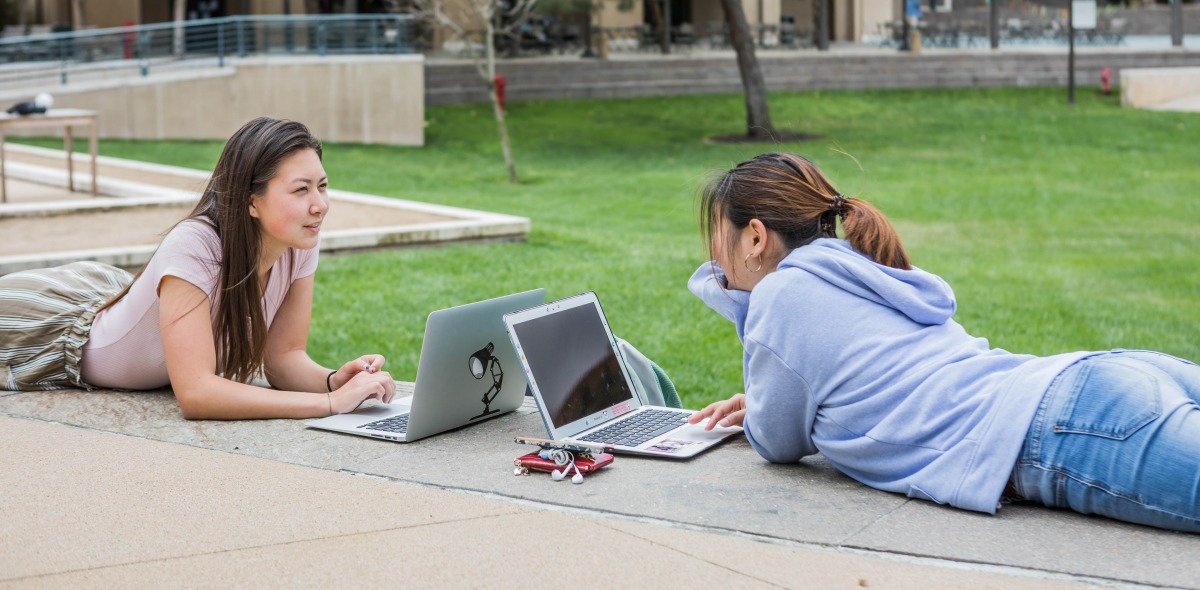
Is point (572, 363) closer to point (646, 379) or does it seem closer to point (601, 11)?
point (646, 379)

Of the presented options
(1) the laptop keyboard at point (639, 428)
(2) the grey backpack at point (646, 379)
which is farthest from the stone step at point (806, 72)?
(1) the laptop keyboard at point (639, 428)

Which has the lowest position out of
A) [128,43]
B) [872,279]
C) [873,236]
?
[872,279]

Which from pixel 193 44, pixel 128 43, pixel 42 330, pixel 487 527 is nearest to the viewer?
pixel 487 527

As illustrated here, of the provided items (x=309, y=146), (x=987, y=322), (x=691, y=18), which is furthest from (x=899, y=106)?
(x=309, y=146)

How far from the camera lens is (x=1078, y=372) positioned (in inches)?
119

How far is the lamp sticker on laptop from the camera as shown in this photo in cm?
389

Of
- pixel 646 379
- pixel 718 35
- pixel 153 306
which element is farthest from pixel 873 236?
pixel 718 35

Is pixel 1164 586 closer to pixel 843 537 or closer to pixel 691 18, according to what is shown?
pixel 843 537

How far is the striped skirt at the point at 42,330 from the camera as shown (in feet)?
14.9

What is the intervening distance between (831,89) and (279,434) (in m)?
29.7

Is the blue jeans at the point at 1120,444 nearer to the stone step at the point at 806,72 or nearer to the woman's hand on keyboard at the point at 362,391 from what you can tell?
the woman's hand on keyboard at the point at 362,391

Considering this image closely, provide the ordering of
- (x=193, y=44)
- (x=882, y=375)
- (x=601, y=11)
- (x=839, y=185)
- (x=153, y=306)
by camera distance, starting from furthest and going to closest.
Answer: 1. (x=601, y=11)
2. (x=193, y=44)
3. (x=839, y=185)
4. (x=153, y=306)
5. (x=882, y=375)

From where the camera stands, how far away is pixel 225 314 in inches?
160

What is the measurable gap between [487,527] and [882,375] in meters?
1.05
